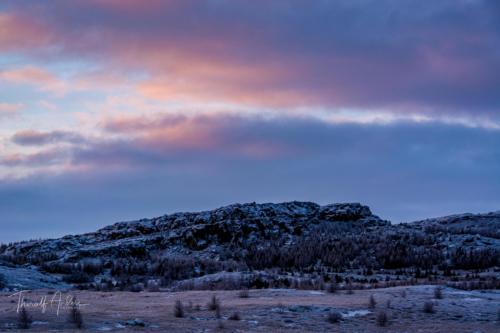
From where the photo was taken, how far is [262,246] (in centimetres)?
5666

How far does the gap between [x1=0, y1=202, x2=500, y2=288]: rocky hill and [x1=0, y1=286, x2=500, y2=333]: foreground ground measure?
9756 millimetres

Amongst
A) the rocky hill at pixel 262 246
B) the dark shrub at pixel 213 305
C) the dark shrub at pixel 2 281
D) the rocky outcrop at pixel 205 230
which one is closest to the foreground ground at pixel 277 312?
the dark shrub at pixel 213 305

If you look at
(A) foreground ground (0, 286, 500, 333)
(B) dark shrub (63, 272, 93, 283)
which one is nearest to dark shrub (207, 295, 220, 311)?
(A) foreground ground (0, 286, 500, 333)

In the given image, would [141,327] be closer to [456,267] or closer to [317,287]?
[317,287]

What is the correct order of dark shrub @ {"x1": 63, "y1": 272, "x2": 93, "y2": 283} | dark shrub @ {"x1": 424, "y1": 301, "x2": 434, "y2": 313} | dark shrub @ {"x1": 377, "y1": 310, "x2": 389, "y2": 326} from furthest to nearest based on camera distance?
1. dark shrub @ {"x1": 63, "y1": 272, "x2": 93, "y2": 283}
2. dark shrub @ {"x1": 424, "y1": 301, "x2": 434, "y2": 313}
3. dark shrub @ {"x1": 377, "y1": 310, "x2": 389, "y2": 326}

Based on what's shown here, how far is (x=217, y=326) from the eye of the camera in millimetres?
20547

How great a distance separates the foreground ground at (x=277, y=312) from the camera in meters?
20.4

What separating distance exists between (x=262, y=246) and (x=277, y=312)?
3362 centimetres

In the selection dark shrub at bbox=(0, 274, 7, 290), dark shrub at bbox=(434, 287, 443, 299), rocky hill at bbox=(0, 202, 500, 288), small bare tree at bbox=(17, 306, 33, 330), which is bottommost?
small bare tree at bbox=(17, 306, 33, 330)

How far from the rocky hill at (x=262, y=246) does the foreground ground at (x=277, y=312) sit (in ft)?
32.0

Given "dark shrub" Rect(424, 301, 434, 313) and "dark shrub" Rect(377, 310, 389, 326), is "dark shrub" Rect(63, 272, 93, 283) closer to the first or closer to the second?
"dark shrub" Rect(424, 301, 434, 313)

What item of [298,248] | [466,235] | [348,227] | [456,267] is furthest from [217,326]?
[348,227]

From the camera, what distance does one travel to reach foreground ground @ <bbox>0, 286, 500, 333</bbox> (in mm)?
20359

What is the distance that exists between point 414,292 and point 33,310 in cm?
1565
